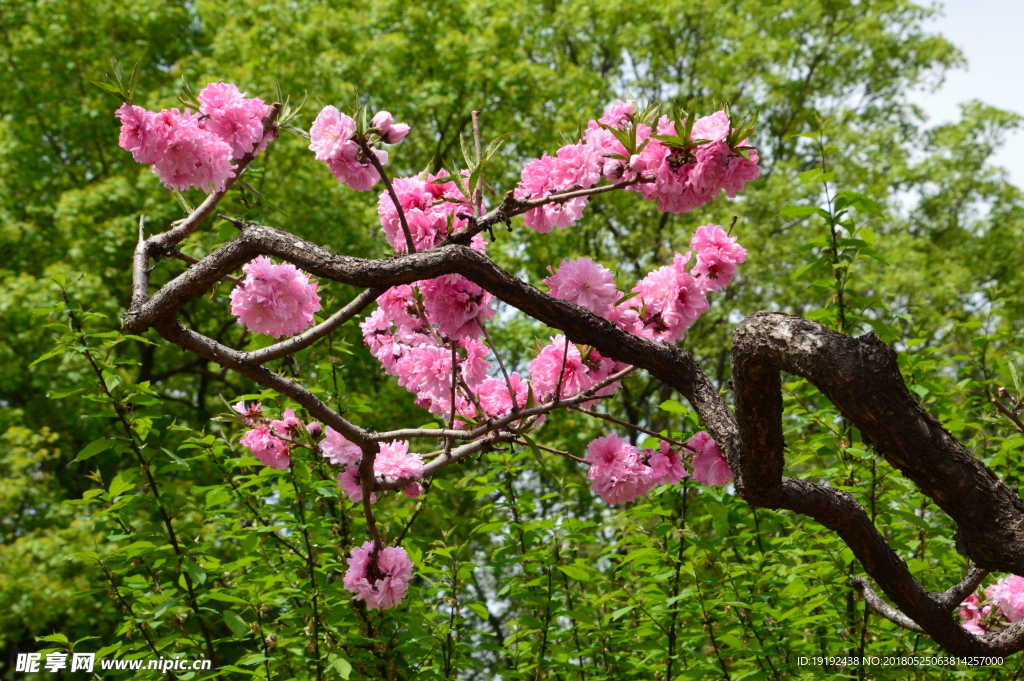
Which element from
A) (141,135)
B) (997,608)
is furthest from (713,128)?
(997,608)

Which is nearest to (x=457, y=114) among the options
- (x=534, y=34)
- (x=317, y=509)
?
(x=534, y=34)

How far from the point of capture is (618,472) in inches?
113

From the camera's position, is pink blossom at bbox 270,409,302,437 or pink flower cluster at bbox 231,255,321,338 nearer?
pink flower cluster at bbox 231,255,321,338

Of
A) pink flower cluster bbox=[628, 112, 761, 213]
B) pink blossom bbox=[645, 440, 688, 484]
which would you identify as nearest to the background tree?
pink blossom bbox=[645, 440, 688, 484]

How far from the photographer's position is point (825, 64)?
624 inches

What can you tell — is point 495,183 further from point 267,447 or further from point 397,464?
point 397,464

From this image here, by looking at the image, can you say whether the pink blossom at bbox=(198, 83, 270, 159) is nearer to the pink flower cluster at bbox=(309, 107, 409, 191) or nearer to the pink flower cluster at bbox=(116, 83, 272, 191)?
the pink flower cluster at bbox=(116, 83, 272, 191)

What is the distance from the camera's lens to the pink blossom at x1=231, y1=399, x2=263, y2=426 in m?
3.44

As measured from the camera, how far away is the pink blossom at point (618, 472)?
9.45ft

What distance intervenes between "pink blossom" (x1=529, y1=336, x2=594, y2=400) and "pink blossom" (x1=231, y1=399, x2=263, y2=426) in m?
1.18

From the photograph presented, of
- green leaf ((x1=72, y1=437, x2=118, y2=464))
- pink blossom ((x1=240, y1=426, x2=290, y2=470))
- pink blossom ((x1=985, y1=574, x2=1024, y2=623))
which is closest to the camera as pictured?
green leaf ((x1=72, y1=437, x2=118, y2=464))

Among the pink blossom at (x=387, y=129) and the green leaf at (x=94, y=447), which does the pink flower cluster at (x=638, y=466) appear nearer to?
the pink blossom at (x=387, y=129)

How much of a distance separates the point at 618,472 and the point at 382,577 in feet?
2.70

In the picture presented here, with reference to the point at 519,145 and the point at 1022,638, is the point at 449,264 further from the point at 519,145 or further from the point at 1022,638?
the point at 519,145
